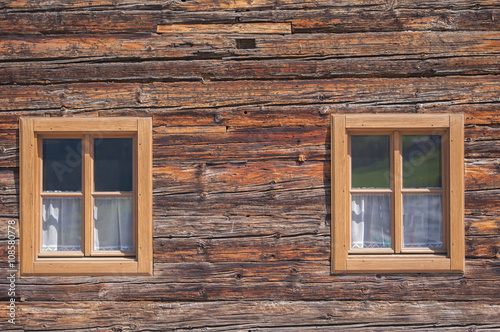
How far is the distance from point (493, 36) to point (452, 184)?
4.18 feet

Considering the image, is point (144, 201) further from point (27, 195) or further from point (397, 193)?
point (397, 193)

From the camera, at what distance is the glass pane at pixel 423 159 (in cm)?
338

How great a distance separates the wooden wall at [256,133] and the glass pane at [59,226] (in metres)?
0.25

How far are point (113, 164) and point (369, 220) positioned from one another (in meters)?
2.20

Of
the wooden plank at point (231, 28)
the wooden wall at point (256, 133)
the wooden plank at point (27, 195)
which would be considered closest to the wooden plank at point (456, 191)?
the wooden wall at point (256, 133)

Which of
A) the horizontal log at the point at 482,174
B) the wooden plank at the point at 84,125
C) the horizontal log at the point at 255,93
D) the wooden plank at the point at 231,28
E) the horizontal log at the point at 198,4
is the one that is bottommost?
the horizontal log at the point at 482,174

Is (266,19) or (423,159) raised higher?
(266,19)

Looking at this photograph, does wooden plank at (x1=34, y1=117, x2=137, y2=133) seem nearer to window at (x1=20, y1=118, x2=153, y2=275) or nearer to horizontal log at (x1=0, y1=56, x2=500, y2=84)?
window at (x1=20, y1=118, x2=153, y2=275)

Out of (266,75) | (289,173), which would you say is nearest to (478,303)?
(289,173)

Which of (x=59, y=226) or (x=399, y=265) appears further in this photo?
(x=59, y=226)

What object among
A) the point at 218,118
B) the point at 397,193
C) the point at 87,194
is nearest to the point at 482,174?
the point at 397,193

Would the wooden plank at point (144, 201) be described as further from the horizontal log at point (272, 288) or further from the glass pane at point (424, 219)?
the glass pane at point (424, 219)

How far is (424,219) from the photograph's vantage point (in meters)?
3.38

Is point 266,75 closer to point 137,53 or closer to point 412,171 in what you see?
point 137,53
